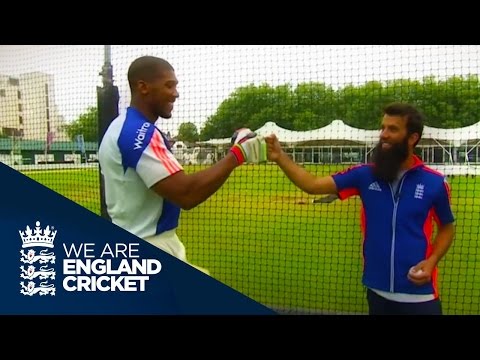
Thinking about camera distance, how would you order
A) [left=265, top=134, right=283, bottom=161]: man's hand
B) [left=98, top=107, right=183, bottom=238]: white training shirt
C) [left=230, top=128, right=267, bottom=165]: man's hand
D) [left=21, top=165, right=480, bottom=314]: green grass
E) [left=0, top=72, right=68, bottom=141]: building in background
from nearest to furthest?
[left=98, top=107, right=183, bottom=238]: white training shirt < [left=230, top=128, right=267, bottom=165]: man's hand < [left=265, top=134, right=283, bottom=161]: man's hand < [left=21, top=165, right=480, bottom=314]: green grass < [left=0, top=72, right=68, bottom=141]: building in background

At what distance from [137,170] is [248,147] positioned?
512 mm

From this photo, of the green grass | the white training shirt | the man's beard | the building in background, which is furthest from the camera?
the building in background

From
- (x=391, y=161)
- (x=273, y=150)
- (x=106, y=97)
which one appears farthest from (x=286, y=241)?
(x=106, y=97)

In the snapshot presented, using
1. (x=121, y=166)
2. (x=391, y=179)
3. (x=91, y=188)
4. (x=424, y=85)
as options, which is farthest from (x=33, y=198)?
(x=424, y=85)

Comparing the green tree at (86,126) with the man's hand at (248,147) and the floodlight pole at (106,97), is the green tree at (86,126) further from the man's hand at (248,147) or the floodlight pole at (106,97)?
the man's hand at (248,147)

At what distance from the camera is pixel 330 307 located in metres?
2.80

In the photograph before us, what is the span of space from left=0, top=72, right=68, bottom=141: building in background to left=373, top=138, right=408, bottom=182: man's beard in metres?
1.71

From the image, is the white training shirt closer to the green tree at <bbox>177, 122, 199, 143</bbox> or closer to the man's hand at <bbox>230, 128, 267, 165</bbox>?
the man's hand at <bbox>230, 128, 267, 165</bbox>

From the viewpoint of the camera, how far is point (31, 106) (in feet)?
9.04

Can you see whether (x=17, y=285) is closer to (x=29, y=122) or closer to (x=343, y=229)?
(x=29, y=122)

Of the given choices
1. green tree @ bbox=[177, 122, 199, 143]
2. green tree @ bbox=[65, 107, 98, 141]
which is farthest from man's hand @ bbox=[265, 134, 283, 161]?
green tree @ bbox=[65, 107, 98, 141]

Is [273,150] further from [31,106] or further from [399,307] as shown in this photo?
[31,106]

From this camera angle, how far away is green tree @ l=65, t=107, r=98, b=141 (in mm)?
2605

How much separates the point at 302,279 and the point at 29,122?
1.82 metres
